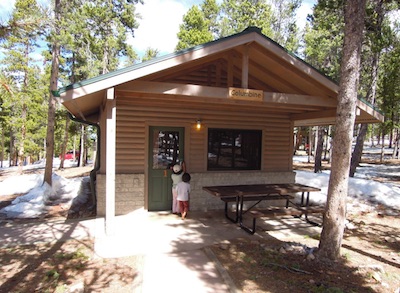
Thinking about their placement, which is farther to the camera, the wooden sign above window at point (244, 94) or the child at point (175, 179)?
the child at point (175, 179)

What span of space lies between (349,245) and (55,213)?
7.37 m

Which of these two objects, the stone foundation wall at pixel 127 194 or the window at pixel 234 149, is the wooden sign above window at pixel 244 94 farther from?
the stone foundation wall at pixel 127 194

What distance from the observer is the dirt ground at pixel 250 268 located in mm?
3506

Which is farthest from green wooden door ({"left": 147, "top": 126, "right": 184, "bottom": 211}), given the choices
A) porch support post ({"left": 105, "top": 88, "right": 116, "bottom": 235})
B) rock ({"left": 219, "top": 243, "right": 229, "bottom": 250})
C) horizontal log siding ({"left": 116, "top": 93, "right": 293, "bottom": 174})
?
rock ({"left": 219, "top": 243, "right": 229, "bottom": 250})

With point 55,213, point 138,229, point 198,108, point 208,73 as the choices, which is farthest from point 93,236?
point 208,73

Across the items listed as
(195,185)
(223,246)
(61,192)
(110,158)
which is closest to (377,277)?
(223,246)

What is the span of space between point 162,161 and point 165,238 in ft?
7.79

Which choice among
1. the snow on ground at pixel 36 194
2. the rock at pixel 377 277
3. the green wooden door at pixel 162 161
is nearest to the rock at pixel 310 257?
the rock at pixel 377 277

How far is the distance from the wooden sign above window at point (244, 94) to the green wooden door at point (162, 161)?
91.5 inches

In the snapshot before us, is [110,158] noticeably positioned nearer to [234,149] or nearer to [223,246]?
[223,246]

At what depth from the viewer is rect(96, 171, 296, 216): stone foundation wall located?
6.54 m

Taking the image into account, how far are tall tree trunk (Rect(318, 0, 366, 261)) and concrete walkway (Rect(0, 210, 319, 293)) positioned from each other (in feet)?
4.51

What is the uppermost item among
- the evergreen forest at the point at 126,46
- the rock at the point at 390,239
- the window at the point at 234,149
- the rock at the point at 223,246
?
the evergreen forest at the point at 126,46

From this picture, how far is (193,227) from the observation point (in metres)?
5.84
